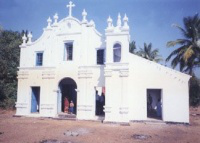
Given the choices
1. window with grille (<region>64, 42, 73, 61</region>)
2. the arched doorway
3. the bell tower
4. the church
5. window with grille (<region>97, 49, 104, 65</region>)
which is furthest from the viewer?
the arched doorway

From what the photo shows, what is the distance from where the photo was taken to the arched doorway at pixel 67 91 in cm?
1850

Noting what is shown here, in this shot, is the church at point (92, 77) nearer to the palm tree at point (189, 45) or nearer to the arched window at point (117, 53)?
the arched window at point (117, 53)

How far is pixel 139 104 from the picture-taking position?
16.0m

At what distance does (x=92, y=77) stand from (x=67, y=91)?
14.1ft

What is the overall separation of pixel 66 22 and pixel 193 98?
19.8 metres

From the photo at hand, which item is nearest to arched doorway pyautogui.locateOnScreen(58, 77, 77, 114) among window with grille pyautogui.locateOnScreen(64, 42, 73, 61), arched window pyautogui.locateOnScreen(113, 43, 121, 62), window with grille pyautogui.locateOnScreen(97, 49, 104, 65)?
window with grille pyautogui.locateOnScreen(64, 42, 73, 61)

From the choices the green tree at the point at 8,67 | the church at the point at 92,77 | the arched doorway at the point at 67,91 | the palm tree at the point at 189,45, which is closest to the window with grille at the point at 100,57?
the church at the point at 92,77

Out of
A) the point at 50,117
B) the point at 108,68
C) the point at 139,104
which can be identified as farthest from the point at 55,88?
the point at 139,104

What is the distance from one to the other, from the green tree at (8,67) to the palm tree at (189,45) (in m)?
19.3

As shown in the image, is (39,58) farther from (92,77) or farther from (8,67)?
(8,67)

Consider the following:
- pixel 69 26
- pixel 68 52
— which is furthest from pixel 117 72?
pixel 69 26

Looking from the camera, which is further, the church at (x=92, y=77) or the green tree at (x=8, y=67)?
the green tree at (x=8, y=67)

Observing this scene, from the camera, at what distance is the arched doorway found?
1850 cm

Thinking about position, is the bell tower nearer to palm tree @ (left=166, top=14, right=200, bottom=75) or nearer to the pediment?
the pediment
